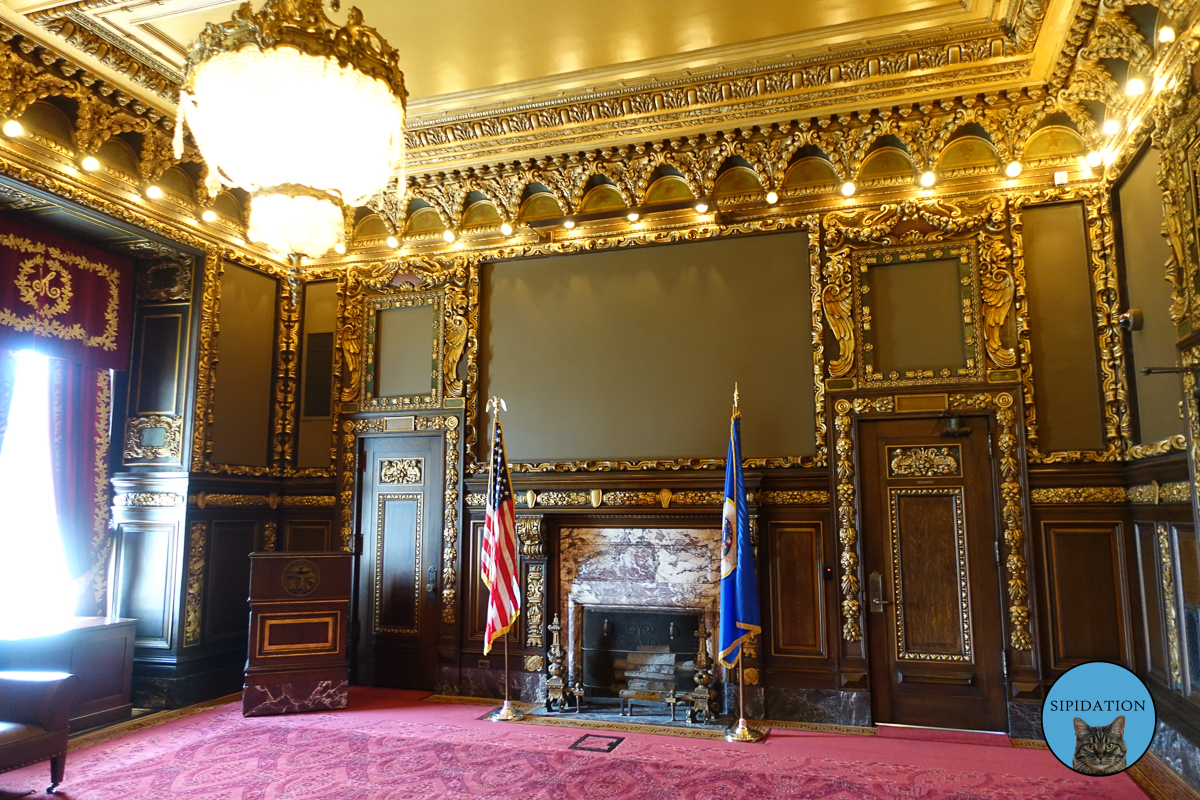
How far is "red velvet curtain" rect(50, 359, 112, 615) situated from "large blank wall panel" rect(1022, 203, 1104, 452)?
25.5 ft

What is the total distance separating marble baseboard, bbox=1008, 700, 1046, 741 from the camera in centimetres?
575

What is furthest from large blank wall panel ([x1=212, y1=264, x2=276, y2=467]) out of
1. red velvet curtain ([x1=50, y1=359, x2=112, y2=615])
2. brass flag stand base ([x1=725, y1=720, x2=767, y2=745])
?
brass flag stand base ([x1=725, y1=720, x2=767, y2=745])

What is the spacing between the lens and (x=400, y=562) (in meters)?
7.56

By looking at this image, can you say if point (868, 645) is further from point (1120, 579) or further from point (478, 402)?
point (478, 402)

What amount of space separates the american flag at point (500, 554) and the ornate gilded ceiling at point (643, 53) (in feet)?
9.65

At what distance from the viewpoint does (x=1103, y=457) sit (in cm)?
589

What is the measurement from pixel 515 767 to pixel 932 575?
11.2 ft

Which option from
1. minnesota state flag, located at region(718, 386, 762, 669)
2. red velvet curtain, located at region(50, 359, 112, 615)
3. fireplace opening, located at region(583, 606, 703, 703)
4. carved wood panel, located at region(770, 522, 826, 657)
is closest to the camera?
minnesota state flag, located at region(718, 386, 762, 669)

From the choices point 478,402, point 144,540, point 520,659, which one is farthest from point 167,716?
point 478,402

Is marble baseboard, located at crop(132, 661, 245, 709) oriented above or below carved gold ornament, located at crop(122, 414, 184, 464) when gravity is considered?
below

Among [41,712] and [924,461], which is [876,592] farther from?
[41,712]

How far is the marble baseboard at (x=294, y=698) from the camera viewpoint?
6.37 m

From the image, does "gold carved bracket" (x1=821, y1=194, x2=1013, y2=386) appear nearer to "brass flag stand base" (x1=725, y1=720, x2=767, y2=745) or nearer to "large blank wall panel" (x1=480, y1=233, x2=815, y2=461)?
"large blank wall panel" (x1=480, y1=233, x2=815, y2=461)

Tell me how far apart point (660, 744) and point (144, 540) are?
15.8 ft
